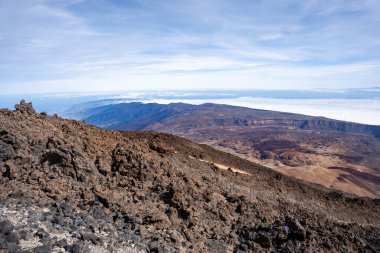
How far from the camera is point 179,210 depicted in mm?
9180

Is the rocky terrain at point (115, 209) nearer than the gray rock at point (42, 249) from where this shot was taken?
No

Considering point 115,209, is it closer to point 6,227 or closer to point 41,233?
point 41,233

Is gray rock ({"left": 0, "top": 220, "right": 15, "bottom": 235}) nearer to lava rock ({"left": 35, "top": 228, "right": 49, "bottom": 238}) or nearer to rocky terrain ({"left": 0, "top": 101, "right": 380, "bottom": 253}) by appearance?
rocky terrain ({"left": 0, "top": 101, "right": 380, "bottom": 253})

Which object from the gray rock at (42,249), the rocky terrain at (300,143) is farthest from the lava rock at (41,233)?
the rocky terrain at (300,143)

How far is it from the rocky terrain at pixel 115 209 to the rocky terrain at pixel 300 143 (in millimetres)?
37768

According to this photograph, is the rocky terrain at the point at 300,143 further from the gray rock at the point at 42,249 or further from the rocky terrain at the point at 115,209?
the gray rock at the point at 42,249

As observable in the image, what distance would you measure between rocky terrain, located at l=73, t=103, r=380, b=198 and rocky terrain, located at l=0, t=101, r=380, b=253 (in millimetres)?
37768

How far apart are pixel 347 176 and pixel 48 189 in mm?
50640

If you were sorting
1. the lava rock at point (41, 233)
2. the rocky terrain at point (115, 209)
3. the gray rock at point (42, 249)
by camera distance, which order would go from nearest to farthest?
1. the gray rock at point (42, 249)
2. the lava rock at point (41, 233)
3. the rocky terrain at point (115, 209)

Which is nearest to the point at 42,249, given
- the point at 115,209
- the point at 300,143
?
the point at 115,209

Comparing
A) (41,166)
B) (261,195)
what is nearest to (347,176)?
(261,195)

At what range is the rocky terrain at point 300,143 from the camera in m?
51.6

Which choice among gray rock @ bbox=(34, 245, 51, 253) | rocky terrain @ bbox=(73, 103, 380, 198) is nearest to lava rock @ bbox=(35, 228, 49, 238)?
gray rock @ bbox=(34, 245, 51, 253)

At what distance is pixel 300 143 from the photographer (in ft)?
311
